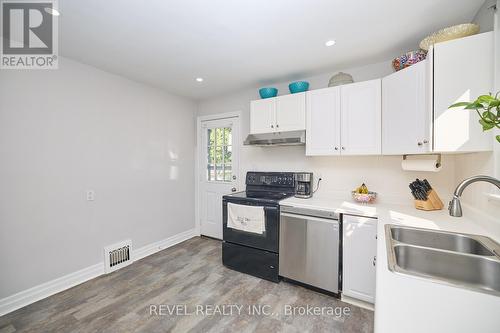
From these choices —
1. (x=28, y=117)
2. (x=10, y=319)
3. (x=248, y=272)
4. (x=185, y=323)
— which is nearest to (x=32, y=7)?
(x=28, y=117)

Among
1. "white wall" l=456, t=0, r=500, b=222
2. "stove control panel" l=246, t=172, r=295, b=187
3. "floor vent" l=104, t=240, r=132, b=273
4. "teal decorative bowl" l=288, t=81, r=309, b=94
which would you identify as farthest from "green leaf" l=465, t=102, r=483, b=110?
"floor vent" l=104, t=240, r=132, b=273

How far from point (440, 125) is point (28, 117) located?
357 centimetres

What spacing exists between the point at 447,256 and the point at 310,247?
3.87 feet

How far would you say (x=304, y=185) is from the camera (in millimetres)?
2691

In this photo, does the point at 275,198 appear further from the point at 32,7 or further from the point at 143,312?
the point at 32,7

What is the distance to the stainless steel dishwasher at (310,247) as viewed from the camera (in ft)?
6.72

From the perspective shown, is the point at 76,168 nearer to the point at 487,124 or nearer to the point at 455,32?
the point at 487,124

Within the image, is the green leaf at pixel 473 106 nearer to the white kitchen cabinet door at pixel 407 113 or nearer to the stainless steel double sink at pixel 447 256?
the stainless steel double sink at pixel 447 256

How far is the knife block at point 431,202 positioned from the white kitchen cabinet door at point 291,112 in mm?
1367

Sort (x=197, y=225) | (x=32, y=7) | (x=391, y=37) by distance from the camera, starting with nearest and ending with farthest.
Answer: (x=32, y=7), (x=391, y=37), (x=197, y=225)

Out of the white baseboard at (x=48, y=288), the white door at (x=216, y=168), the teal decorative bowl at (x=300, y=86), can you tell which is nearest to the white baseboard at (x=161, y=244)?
the white door at (x=216, y=168)

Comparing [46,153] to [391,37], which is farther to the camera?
[46,153]

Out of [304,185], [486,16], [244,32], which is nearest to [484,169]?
[486,16]

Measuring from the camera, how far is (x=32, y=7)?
155 cm
